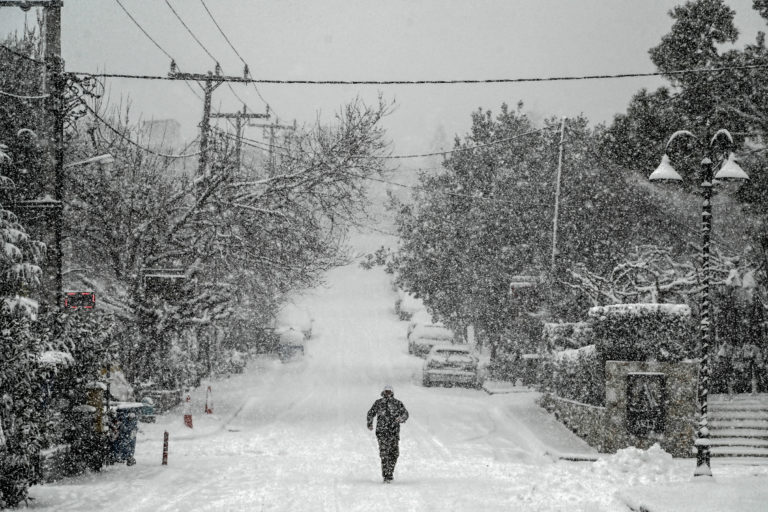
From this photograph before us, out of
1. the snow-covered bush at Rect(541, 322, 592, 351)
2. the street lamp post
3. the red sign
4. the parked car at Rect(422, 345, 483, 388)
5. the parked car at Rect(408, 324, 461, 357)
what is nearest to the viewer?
the street lamp post

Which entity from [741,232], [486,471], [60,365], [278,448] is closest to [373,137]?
[278,448]

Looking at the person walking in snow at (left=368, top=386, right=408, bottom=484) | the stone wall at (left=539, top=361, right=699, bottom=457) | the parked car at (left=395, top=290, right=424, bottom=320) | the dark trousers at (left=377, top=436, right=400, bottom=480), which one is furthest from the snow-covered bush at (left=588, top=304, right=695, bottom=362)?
the parked car at (left=395, top=290, right=424, bottom=320)

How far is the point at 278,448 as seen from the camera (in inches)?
684

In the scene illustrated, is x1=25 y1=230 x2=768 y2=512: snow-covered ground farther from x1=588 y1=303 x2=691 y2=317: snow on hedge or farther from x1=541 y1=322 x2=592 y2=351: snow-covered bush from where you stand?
x1=588 y1=303 x2=691 y2=317: snow on hedge

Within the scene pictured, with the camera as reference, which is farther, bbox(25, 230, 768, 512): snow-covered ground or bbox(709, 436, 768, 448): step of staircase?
bbox(709, 436, 768, 448): step of staircase

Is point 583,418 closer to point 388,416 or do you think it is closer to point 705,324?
point 705,324

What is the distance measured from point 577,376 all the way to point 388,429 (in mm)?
8695

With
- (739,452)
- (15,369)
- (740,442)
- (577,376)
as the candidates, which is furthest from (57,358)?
(740,442)

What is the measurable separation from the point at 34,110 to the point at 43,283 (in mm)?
8841

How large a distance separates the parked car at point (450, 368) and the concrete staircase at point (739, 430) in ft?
35.4

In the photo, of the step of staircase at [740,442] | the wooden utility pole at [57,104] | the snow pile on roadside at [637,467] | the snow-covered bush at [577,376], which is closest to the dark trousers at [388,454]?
the snow pile on roadside at [637,467]

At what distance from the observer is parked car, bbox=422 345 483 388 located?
94.8 feet

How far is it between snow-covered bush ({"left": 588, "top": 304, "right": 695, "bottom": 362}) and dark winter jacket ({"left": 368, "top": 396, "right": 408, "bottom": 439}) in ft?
20.2

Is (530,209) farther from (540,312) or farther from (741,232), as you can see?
(741,232)
